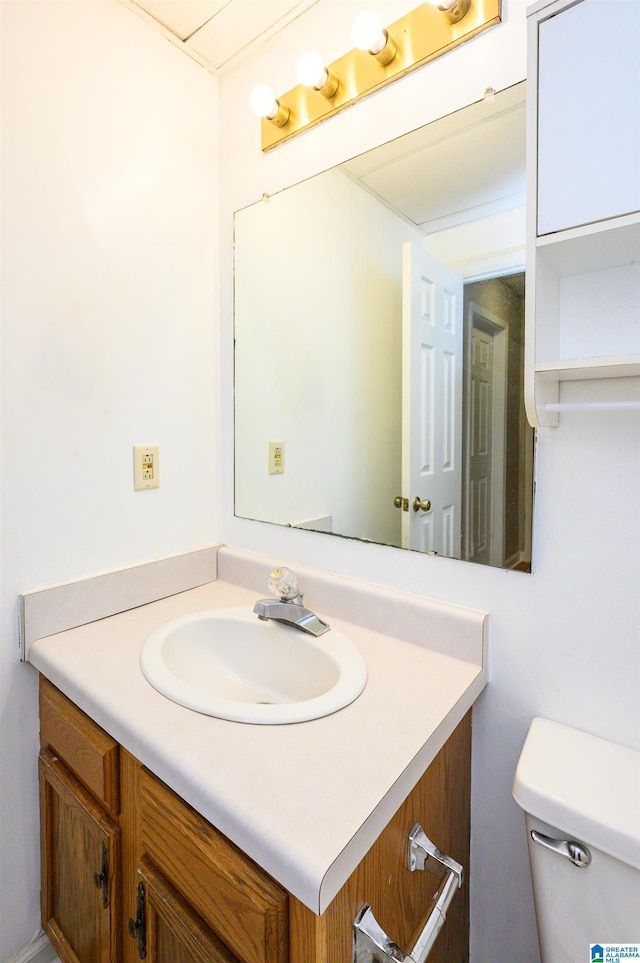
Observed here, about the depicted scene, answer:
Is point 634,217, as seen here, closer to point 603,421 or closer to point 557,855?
point 603,421

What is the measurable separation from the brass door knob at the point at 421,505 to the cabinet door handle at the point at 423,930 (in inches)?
21.8

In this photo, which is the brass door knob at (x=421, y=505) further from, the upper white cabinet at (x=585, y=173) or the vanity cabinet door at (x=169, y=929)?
the vanity cabinet door at (x=169, y=929)

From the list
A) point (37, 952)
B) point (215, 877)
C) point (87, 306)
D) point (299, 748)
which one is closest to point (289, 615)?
point (299, 748)

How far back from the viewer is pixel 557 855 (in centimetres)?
70

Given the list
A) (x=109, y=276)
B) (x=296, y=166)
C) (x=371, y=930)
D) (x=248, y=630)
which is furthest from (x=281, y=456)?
(x=371, y=930)

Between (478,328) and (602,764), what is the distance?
0.77m

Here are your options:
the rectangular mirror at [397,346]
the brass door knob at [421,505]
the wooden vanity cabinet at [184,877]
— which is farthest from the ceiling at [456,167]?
the wooden vanity cabinet at [184,877]

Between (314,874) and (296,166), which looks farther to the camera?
(296,166)

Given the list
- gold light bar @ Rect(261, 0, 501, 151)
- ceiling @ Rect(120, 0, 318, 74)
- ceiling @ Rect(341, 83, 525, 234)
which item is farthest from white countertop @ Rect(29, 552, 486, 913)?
ceiling @ Rect(120, 0, 318, 74)

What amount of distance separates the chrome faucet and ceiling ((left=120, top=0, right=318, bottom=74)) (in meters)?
1.32

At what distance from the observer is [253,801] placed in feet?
1.92

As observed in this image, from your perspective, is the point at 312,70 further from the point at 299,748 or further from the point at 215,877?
the point at 215,877

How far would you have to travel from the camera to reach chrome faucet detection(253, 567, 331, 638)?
3.37 ft

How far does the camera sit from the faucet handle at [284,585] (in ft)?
3.57
